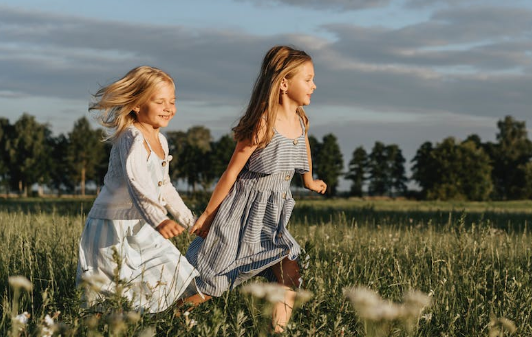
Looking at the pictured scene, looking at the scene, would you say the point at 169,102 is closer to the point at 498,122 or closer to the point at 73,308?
the point at 73,308

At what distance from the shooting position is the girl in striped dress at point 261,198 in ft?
13.8

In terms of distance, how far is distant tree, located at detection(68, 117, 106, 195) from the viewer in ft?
264

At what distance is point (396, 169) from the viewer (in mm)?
95375

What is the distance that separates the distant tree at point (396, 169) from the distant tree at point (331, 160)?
11.4 m

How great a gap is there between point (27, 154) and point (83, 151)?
22.6 feet

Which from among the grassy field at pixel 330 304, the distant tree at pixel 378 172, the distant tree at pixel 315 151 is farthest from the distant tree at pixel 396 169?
the grassy field at pixel 330 304

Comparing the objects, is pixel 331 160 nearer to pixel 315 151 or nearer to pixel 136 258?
pixel 315 151

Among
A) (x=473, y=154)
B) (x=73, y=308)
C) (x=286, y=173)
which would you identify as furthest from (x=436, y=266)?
(x=473, y=154)

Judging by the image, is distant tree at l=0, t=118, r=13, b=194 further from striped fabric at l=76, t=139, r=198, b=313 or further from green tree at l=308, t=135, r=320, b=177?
striped fabric at l=76, t=139, r=198, b=313

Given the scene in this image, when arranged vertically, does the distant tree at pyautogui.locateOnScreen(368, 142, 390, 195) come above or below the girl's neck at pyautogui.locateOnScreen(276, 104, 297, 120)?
below

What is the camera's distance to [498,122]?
8169cm

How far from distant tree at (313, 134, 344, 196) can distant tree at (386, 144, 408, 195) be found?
37.5 ft

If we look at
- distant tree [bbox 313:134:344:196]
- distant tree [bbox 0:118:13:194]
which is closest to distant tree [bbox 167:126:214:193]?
distant tree [bbox 313:134:344:196]

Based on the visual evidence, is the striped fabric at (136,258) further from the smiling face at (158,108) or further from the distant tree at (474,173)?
the distant tree at (474,173)
